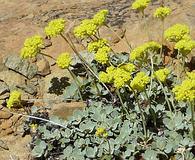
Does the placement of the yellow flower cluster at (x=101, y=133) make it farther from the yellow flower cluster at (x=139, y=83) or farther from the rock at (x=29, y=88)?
the rock at (x=29, y=88)

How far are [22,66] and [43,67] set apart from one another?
0.72ft

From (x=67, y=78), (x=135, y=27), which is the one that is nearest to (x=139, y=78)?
(x=67, y=78)

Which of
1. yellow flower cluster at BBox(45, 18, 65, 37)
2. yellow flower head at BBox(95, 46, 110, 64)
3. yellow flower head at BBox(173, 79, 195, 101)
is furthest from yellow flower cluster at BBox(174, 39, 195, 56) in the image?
yellow flower cluster at BBox(45, 18, 65, 37)

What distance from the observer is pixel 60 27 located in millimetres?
4809

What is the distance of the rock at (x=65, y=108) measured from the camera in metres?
5.03

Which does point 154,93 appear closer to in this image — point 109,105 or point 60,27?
point 109,105

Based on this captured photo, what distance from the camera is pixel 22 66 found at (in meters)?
5.50

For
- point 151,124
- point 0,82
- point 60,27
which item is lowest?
point 151,124

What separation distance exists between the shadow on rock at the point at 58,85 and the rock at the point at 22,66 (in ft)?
0.78

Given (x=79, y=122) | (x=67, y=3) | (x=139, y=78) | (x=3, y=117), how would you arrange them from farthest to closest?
(x=67, y=3)
(x=3, y=117)
(x=79, y=122)
(x=139, y=78)

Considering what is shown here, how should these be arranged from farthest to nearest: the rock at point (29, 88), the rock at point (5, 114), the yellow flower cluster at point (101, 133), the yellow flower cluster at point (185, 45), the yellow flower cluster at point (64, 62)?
1. the rock at point (29, 88)
2. the rock at point (5, 114)
3. the yellow flower cluster at point (64, 62)
4. the yellow flower cluster at point (185, 45)
5. the yellow flower cluster at point (101, 133)

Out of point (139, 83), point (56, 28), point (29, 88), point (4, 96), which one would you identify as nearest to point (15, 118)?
point (4, 96)

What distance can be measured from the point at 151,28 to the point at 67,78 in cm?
114

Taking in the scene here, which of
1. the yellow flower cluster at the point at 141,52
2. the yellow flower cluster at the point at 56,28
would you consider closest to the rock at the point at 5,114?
the yellow flower cluster at the point at 56,28
